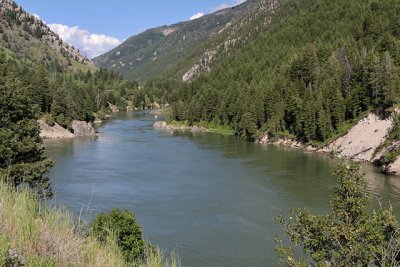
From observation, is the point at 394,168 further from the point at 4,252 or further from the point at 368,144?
the point at 4,252

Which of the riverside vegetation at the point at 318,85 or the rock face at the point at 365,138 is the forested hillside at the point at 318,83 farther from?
the rock face at the point at 365,138

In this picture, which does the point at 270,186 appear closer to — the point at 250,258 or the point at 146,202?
the point at 146,202

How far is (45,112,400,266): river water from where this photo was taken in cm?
3734

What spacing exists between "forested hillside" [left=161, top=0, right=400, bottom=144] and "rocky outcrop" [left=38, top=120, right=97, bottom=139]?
1494 inches

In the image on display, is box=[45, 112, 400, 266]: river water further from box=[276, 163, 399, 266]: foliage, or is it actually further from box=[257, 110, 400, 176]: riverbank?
box=[276, 163, 399, 266]: foliage

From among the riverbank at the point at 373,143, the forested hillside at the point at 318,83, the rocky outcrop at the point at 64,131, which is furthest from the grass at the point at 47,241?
the rocky outcrop at the point at 64,131

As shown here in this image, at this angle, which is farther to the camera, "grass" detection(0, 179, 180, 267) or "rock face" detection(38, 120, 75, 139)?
"rock face" detection(38, 120, 75, 139)

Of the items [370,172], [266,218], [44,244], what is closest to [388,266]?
[44,244]

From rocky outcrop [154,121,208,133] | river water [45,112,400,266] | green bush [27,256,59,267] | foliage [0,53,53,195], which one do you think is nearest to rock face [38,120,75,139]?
river water [45,112,400,266]

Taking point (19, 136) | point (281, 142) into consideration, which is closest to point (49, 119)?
point (281, 142)

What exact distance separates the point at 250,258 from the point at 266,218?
1044 centimetres

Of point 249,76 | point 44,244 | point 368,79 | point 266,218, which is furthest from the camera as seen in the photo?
point 249,76

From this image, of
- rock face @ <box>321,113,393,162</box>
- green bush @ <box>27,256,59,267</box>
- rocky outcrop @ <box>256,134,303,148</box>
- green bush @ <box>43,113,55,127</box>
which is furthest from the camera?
green bush @ <box>43,113,55,127</box>

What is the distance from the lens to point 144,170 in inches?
2726
